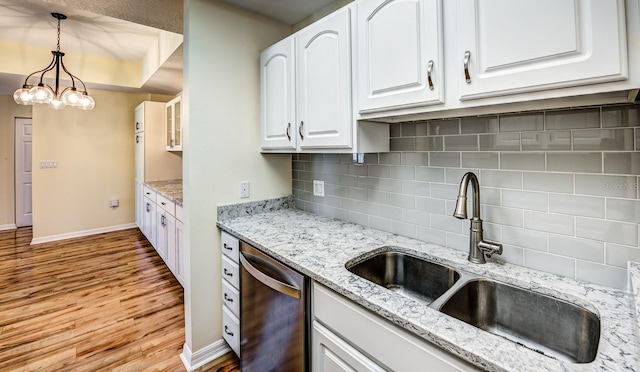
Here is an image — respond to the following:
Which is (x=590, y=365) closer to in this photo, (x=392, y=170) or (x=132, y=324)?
(x=392, y=170)

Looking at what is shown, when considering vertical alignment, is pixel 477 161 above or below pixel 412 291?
above

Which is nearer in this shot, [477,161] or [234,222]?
[477,161]

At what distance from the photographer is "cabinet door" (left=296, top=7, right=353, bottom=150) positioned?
1435 mm

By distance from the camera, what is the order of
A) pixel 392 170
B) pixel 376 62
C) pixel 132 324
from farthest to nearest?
pixel 132 324 < pixel 392 170 < pixel 376 62

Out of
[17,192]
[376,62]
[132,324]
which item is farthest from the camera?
[17,192]

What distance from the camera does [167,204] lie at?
10.2 feet

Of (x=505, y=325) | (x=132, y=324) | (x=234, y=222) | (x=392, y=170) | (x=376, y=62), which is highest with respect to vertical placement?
(x=376, y=62)

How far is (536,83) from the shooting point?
87 cm

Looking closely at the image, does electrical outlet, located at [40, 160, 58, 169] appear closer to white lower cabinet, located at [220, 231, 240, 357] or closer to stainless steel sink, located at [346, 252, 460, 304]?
white lower cabinet, located at [220, 231, 240, 357]

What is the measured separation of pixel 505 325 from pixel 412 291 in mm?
397

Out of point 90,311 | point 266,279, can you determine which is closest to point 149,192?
point 90,311

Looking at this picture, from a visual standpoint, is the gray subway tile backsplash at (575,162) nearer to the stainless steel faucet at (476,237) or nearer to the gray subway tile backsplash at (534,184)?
the gray subway tile backsplash at (534,184)

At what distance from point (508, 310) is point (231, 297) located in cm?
147

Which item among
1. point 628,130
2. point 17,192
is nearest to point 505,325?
point 628,130
